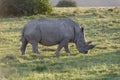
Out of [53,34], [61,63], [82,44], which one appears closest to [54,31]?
[53,34]

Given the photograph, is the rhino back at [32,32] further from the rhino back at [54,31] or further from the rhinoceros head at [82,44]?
the rhinoceros head at [82,44]

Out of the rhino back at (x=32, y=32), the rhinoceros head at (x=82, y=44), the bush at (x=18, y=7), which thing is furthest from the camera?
the bush at (x=18, y=7)

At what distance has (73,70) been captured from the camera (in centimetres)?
1363

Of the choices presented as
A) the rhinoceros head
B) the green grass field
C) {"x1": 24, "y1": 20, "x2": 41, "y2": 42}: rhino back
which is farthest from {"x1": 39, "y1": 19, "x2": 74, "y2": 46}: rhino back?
the green grass field

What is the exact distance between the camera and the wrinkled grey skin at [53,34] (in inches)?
687

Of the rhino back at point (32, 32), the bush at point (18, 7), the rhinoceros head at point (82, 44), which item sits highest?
the rhino back at point (32, 32)

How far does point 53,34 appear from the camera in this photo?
57.6 feet

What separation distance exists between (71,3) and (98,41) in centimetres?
3340

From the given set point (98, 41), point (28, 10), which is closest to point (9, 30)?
point (98, 41)

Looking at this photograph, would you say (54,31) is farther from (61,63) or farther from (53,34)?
(61,63)

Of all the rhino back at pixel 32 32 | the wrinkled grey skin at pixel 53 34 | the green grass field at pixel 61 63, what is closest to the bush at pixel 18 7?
the green grass field at pixel 61 63

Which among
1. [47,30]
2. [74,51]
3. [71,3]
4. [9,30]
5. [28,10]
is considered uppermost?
[47,30]

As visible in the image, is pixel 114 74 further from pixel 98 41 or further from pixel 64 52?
pixel 98 41

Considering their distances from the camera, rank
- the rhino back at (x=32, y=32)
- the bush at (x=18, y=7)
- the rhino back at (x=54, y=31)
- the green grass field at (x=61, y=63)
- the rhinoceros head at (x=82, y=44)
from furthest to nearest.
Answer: the bush at (x=18, y=7) → the rhinoceros head at (x=82, y=44) → the rhino back at (x=54, y=31) → the rhino back at (x=32, y=32) → the green grass field at (x=61, y=63)
